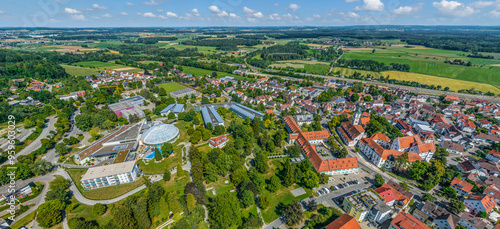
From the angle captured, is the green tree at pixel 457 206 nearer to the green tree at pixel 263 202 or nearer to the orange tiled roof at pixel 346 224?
the orange tiled roof at pixel 346 224

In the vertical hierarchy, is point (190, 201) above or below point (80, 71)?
below

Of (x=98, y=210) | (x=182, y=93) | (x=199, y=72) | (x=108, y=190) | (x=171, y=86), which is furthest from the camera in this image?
(x=199, y=72)

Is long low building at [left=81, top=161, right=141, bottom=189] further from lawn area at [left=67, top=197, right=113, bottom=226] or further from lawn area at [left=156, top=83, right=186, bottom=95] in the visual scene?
lawn area at [left=156, top=83, right=186, bottom=95]

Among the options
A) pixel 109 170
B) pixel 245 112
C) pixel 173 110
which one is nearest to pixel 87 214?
pixel 109 170

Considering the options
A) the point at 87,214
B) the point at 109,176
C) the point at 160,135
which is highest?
the point at 160,135

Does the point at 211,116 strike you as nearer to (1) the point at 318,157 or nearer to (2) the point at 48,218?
(1) the point at 318,157

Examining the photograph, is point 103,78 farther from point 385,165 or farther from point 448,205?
point 448,205

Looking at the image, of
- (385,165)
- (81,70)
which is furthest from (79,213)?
(81,70)

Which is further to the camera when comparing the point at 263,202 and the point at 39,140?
the point at 39,140
